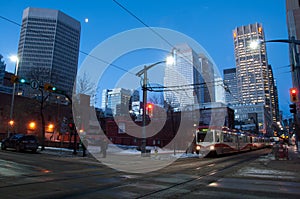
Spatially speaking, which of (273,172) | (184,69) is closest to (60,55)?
(184,69)

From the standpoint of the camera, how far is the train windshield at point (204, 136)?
23.4 meters

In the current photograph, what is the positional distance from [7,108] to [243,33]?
167155mm

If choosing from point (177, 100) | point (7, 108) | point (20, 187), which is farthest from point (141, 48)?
point (7, 108)

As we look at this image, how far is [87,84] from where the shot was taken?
3117cm

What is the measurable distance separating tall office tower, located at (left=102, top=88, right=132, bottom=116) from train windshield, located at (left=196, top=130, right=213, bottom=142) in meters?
14.3

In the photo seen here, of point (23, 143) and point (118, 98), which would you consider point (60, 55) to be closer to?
point (118, 98)

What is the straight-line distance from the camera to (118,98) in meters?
45.5

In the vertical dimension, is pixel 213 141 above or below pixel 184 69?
below

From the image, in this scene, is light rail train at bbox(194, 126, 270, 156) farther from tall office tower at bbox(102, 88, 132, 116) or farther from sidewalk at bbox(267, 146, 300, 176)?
tall office tower at bbox(102, 88, 132, 116)

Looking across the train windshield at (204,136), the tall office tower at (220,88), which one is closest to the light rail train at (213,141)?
the train windshield at (204,136)

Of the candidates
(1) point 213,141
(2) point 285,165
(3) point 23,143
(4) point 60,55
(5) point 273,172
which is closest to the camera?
(5) point 273,172

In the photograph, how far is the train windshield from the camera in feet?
76.8

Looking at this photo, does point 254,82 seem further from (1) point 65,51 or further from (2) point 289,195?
(2) point 289,195

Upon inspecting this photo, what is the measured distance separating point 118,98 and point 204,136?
2466cm
